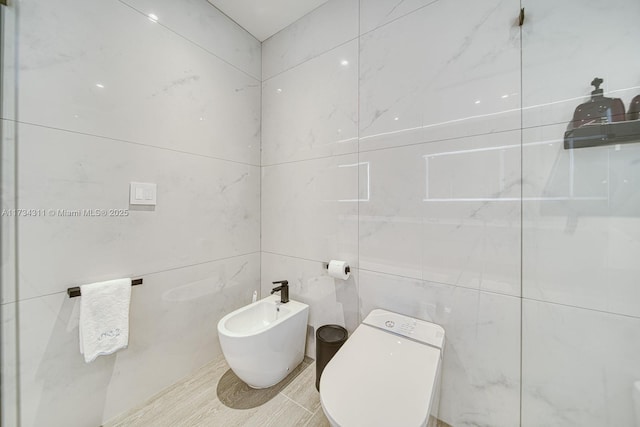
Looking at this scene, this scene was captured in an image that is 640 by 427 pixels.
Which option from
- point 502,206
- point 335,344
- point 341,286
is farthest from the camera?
point 341,286

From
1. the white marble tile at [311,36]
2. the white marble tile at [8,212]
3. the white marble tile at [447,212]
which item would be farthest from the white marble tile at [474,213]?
the white marble tile at [8,212]

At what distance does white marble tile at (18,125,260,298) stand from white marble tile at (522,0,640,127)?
179cm

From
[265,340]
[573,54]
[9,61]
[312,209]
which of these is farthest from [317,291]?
[9,61]

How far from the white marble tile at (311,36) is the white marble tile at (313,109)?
0.22ft

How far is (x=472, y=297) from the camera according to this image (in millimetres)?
1131

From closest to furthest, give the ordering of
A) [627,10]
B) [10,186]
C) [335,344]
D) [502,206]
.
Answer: [627,10], [10,186], [502,206], [335,344]

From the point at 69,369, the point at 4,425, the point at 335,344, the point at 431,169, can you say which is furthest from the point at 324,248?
the point at 4,425

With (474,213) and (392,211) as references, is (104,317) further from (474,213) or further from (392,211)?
(474,213)

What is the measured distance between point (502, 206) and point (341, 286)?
3.27 feet

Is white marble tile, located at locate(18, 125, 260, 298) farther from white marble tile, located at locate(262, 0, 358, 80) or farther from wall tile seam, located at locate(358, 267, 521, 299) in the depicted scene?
wall tile seam, located at locate(358, 267, 521, 299)

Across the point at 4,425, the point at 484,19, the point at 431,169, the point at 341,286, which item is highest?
the point at 484,19

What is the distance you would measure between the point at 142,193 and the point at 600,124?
6.89 ft

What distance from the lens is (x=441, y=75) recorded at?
120 centimetres

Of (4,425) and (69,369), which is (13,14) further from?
(4,425)
